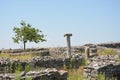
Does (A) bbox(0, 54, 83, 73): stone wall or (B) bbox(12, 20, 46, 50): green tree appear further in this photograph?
(B) bbox(12, 20, 46, 50): green tree

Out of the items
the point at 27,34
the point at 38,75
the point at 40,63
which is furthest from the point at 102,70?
the point at 27,34

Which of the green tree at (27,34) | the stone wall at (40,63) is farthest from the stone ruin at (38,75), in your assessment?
the green tree at (27,34)

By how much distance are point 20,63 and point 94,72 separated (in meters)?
5.87

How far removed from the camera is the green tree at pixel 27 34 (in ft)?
141

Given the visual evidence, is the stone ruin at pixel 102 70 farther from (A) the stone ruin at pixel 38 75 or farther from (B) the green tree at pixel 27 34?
(B) the green tree at pixel 27 34

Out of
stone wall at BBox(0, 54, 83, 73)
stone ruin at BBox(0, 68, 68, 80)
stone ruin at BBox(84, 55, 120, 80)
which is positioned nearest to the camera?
stone ruin at BBox(0, 68, 68, 80)

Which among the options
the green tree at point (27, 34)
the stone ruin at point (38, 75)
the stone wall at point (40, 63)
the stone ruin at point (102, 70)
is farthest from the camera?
the green tree at point (27, 34)

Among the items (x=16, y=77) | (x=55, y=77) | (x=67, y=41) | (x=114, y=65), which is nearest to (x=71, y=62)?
(x=67, y=41)

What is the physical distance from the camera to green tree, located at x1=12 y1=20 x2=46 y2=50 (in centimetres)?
4293

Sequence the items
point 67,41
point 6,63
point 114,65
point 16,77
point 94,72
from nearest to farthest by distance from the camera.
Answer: point 16,77, point 94,72, point 114,65, point 6,63, point 67,41

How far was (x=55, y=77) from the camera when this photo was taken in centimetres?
1241

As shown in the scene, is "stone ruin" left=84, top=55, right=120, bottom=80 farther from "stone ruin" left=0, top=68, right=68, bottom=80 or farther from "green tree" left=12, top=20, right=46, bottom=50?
"green tree" left=12, top=20, right=46, bottom=50

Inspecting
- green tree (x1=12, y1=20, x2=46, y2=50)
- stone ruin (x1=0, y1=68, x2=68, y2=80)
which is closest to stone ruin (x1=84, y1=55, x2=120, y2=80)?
stone ruin (x1=0, y1=68, x2=68, y2=80)

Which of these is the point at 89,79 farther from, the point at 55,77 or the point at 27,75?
the point at 27,75
